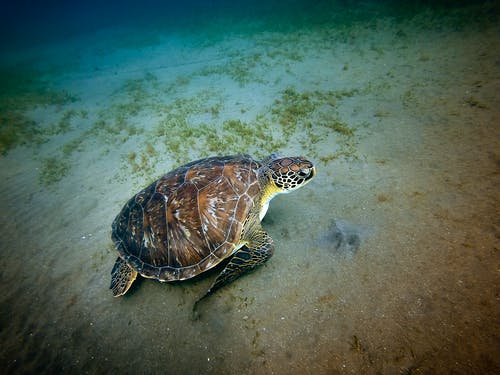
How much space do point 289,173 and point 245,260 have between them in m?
1.36

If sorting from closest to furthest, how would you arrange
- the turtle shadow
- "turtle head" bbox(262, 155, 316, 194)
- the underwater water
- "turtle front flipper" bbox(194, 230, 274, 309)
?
the underwater water
"turtle front flipper" bbox(194, 230, 274, 309)
the turtle shadow
"turtle head" bbox(262, 155, 316, 194)

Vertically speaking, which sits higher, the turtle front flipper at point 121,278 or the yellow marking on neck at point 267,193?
the yellow marking on neck at point 267,193

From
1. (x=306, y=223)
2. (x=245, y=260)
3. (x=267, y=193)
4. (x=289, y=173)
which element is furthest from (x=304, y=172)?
(x=245, y=260)

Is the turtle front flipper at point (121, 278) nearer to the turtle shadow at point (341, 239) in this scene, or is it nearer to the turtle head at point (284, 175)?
the turtle head at point (284, 175)

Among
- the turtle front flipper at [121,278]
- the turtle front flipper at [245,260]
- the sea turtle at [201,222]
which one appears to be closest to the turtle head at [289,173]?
the sea turtle at [201,222]

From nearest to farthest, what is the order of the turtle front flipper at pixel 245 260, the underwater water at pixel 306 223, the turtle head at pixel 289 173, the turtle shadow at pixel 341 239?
the underwater water at pixel 306 223 → the turtle front flipper at pixel 245 260 → the turtle shadow at pixel 341 239 → the turtle head at pixel 289 173

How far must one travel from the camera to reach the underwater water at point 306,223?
2.32m

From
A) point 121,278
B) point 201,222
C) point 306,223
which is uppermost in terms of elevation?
point 201,222

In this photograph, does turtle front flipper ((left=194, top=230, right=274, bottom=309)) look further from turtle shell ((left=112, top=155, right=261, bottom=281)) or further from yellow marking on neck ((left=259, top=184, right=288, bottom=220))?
yellow marking on neck ((left=259, top=184, right=288, bottom=220))

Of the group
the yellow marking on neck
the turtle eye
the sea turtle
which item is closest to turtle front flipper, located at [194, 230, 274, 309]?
the sea turtle

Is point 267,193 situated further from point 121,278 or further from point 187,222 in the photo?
point 121,278

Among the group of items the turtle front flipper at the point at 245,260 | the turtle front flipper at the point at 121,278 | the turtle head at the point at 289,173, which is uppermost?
the turtle head at the point at 289,173

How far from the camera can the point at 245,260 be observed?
9.18ft

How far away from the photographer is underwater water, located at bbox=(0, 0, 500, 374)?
2.32 m
